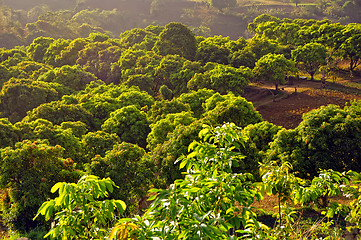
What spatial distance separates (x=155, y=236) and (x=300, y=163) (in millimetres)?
22453

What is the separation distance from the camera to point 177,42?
70062mm

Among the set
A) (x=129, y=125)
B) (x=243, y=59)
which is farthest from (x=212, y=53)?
(x=129, y=125)

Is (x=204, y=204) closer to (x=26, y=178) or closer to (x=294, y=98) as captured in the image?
(x=26, y=178)

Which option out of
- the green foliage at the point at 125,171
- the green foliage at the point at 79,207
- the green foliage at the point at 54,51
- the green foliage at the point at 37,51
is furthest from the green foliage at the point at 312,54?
the green foliage at the point at 37,51

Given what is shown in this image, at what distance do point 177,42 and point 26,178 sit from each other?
5461 centimetres

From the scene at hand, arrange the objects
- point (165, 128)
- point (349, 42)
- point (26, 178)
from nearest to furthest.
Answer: point (26, 178) → point (165, 128) → point (349, 42)

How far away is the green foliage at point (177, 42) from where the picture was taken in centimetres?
6975

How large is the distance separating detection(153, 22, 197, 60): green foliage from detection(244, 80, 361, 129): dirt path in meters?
17.6

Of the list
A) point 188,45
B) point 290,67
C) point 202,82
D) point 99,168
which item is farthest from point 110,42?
point 99,168

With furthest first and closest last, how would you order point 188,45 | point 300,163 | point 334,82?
point 188,45 → point 334,82 → point 300,163

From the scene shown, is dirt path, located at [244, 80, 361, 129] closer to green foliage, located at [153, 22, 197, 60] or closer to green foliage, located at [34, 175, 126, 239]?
green foliage, located at [153, 22, 197, 60]

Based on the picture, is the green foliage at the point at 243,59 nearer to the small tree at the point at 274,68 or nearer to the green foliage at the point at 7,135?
the small tree at the point at 274,68

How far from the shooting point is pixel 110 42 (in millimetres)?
79312

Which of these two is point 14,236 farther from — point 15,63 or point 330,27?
point 330,27
